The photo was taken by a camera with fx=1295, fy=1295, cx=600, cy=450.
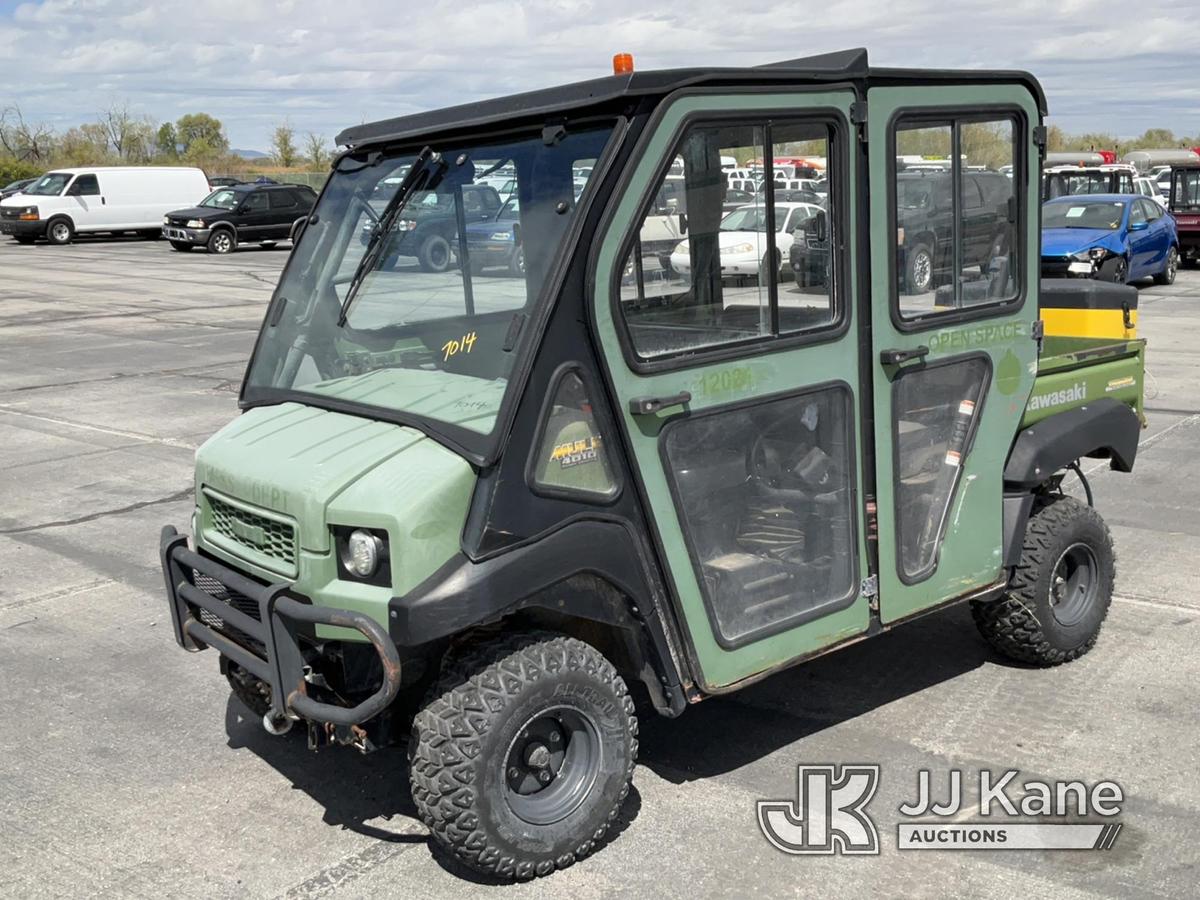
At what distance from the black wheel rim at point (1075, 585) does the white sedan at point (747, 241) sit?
2.10 metres

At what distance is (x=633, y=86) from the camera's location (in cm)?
356

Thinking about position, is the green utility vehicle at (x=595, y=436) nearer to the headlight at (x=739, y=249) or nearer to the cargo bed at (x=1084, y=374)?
the headlight at (x=739, y=249)

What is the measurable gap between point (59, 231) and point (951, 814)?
1404 inches

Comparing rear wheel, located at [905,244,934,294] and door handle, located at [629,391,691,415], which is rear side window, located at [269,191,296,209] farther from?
door handle, located at [629,391,691,415]

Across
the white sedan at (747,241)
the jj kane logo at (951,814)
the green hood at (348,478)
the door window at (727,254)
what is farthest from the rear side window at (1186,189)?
the green hood at (348,478)

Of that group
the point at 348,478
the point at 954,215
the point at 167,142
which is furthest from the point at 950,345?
the point at 167,142

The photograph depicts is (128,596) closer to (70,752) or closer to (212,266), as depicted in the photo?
(70,752)

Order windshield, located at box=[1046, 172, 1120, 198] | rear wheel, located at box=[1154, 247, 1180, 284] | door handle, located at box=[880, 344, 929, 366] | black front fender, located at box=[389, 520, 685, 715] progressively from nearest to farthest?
1. black front fender, located at box=[389, 520, 685, 715]
2. door handle, located at box=[880, 344, 929, 366]
3. rear wheel, located at box=[1154, 247, 1180, 284]
4. windshield, located at box=[1046, 172, 1120, 198]

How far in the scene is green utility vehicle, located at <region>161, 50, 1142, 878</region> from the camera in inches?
141

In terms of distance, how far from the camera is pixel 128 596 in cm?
652

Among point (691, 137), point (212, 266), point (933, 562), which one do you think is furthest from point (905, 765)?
point (212, 266)

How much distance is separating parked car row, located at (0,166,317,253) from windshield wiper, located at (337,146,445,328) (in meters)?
29.1

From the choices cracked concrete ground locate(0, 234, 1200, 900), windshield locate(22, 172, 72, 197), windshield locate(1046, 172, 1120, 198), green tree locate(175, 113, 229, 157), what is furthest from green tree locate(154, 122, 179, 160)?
cracked concrete ground locate(0, 234, 1200, 900)

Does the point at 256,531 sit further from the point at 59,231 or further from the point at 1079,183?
the point at 59,231
